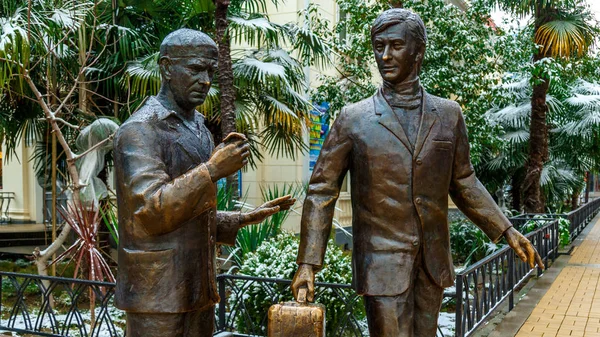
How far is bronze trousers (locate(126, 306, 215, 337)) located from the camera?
2.32 m

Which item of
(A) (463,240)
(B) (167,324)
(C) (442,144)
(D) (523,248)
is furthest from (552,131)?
(B) (167,324)

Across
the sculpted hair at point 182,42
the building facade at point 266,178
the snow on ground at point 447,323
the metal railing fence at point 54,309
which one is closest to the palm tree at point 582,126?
the building facade at point 266,178

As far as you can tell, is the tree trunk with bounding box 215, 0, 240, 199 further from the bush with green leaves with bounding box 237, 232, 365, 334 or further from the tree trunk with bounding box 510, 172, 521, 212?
the tree trunk with bounding box 510, 172, 521, 212

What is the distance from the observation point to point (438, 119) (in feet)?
8.77

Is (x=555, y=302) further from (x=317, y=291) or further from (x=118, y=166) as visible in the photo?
(x=118, y=166)

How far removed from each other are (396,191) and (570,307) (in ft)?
19.4

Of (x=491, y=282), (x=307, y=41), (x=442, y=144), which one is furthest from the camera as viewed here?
(x=307, y=41)

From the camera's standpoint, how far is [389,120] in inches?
104

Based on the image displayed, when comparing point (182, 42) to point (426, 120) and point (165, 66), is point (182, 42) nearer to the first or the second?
point (165, 66)

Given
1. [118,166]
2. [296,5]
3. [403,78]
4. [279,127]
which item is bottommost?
[279,127]

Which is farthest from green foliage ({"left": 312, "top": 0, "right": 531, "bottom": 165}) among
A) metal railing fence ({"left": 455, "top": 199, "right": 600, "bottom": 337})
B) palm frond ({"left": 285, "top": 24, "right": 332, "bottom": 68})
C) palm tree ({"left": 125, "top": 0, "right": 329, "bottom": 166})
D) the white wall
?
the white wall

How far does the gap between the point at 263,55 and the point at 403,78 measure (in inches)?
272

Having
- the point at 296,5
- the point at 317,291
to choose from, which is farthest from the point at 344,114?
the point at 296,5

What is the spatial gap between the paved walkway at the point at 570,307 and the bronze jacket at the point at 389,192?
163 inches
